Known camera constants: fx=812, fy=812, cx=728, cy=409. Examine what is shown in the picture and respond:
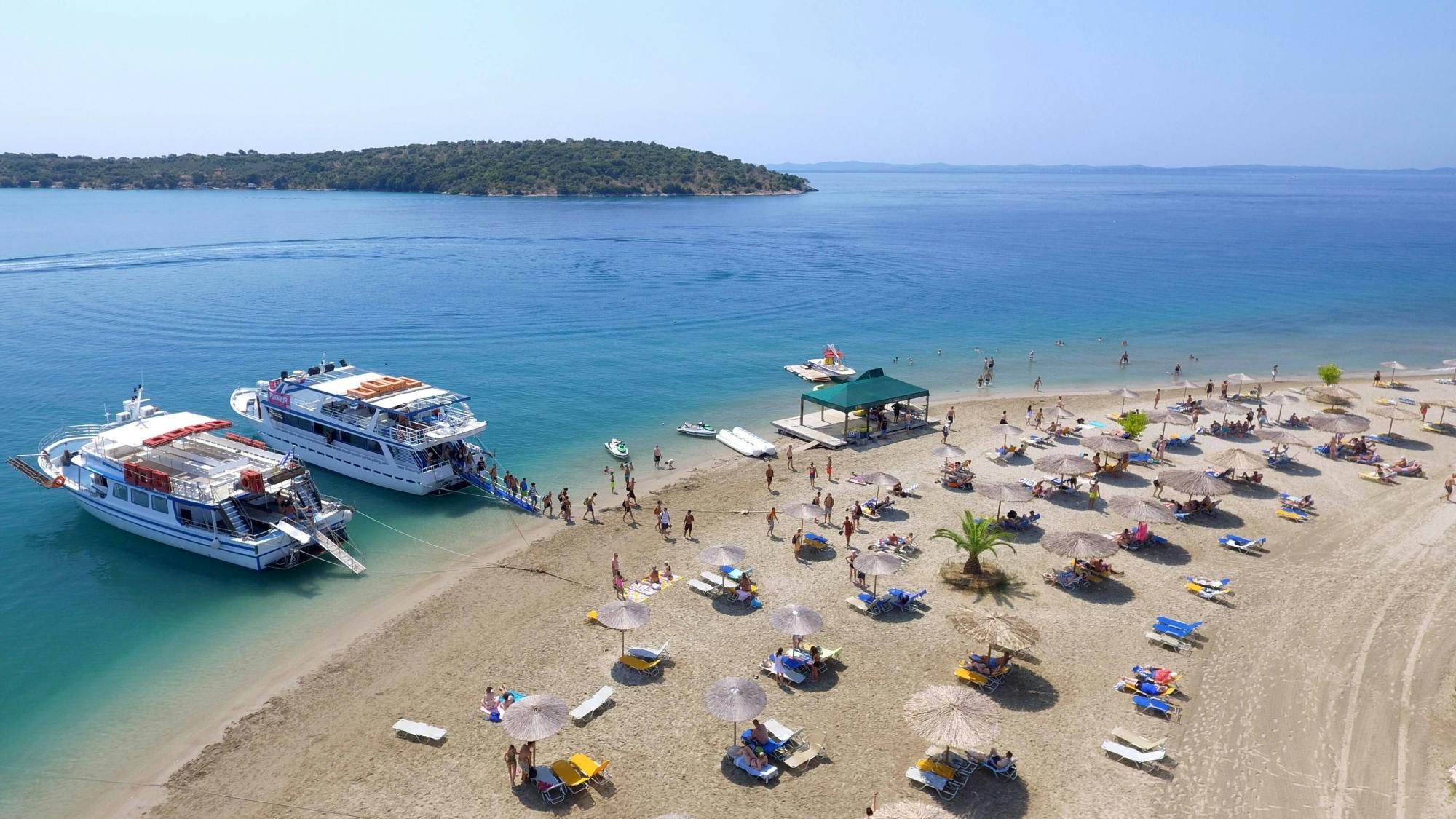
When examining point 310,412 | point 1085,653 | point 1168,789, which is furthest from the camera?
point 310,412

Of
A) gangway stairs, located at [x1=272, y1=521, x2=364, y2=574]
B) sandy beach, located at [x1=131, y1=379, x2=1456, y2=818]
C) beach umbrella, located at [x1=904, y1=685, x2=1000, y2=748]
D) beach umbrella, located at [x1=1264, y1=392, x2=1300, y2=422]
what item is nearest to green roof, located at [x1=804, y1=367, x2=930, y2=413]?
sandy beach, located at [x1=131, y1=379, x2=1456, y2=818]

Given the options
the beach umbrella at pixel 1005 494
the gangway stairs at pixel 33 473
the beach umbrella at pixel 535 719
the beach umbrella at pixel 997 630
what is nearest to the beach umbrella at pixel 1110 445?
the beach umbrella at pixel 1005 494

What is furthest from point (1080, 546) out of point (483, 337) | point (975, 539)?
point (483, 337)

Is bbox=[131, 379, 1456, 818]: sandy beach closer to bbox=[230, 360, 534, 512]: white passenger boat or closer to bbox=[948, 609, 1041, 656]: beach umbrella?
bbox=[948, 609, 1041, 656]: beach umbrella

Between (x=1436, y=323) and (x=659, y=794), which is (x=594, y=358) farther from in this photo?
(x=1436, y=323)

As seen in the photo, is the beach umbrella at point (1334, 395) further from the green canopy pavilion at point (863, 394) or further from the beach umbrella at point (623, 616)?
the beach umbrella at point (623, 616)

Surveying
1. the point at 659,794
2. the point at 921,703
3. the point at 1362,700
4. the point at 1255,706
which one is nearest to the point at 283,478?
the point at 659,794
